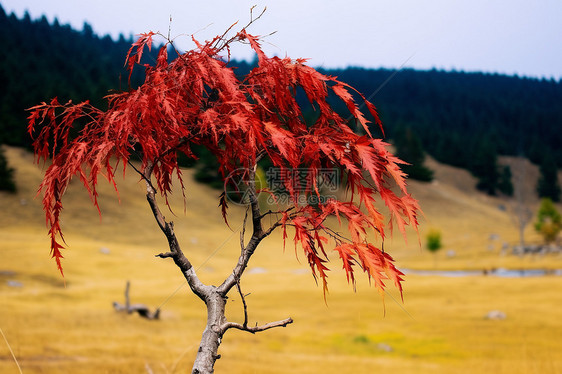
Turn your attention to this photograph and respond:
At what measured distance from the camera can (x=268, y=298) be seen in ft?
89.4

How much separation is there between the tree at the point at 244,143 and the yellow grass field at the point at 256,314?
71 centimetres

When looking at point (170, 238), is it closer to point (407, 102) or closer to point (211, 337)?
point (211, 337)

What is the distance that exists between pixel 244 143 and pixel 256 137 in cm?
54

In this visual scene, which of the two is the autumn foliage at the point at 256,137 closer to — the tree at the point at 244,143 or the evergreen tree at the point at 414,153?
the tree at the point at 244,143

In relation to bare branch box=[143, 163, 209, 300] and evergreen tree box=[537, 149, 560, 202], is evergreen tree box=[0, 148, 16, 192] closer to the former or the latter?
bare branch box=[143, 163, 209, 300]

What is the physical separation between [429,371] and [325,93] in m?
9.93

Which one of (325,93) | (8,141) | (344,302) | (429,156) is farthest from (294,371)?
(429,156)

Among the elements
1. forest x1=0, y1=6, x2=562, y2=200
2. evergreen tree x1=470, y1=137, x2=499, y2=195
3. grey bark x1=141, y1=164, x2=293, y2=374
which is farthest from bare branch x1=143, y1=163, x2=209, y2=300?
evergreen tree x1=470, y1=137, x2=499, y2=195

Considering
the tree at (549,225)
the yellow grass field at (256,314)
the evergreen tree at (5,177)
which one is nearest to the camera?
the yellow grass field at (256,314)

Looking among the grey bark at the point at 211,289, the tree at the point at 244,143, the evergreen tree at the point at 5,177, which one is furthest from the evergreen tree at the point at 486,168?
the tree at the point at 244,143

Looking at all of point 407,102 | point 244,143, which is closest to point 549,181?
point 407,102

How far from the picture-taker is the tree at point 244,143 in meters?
3.67

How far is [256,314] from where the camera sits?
72.2ft

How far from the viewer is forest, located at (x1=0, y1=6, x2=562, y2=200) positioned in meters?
67.1
